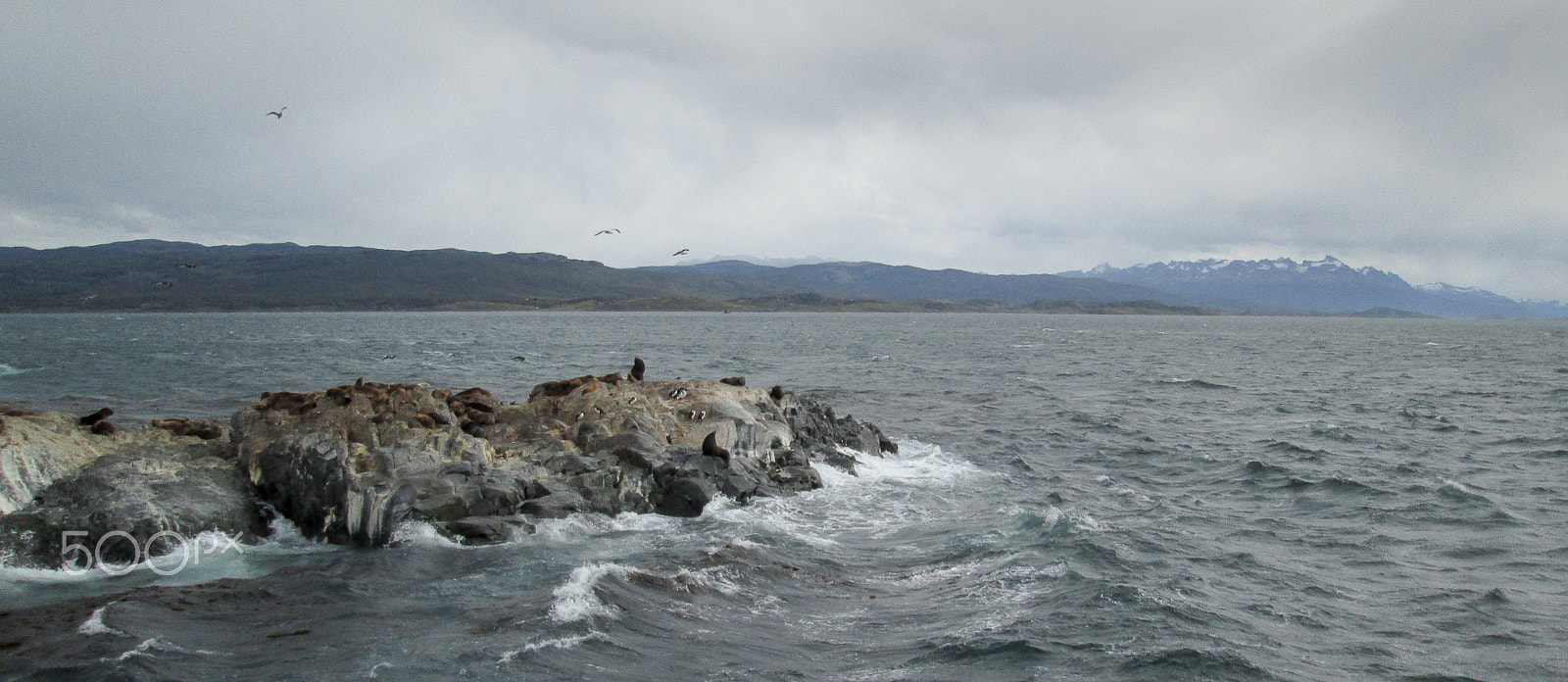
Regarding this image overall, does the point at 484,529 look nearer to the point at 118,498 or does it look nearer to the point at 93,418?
the point at 118,498

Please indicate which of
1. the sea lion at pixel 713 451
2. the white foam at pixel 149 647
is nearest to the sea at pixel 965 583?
the white foam at pixel 149 647

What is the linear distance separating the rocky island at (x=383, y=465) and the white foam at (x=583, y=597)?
9.40 feet

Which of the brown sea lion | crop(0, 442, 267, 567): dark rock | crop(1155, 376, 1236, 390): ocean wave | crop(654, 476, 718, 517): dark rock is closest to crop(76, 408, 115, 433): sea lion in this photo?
the brown sea lion

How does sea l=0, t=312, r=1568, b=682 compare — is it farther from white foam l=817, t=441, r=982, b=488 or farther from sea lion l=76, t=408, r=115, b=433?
sea lion l=76, t=408, r=115, b=433

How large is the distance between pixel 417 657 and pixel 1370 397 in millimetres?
46802

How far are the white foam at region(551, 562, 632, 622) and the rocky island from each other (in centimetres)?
287

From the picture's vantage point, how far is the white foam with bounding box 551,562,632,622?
1180cm

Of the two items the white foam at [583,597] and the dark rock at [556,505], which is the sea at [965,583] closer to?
the white foam at [583,597]

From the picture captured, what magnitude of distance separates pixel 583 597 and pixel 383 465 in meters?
6.96

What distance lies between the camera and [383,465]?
55.5ft

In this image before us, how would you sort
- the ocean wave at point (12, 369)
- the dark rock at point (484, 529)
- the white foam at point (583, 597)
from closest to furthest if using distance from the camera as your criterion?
the white foam at point (583, 597)
the dark rock at point (484, 529)
the ocean wave at point (12, 369)

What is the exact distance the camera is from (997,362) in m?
64.0

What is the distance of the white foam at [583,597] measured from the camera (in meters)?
11.8

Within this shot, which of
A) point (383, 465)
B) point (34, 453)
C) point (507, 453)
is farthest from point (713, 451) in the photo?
point (34, 453)
